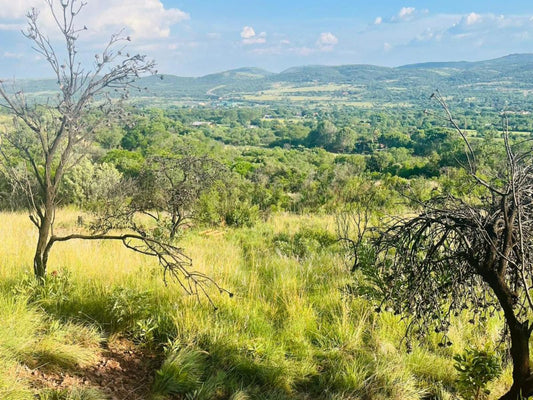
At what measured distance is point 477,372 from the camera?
261cm

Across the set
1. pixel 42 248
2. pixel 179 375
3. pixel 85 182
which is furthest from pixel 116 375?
pixel 85 182

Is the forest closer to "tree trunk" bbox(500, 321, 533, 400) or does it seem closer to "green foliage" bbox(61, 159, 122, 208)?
"tree trunk" bbox(500, 321, 533, 400)

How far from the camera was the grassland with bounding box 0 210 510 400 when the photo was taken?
2691 mm

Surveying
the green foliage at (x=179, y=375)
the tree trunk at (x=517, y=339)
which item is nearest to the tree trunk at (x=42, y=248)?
the green foliage at (x=179, y=375)

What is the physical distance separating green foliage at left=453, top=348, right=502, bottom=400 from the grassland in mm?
186

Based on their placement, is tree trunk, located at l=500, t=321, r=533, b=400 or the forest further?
the forest

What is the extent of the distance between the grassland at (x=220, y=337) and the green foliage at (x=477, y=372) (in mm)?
186

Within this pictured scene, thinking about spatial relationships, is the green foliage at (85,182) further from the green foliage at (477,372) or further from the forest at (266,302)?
the green foliage at (477,372)

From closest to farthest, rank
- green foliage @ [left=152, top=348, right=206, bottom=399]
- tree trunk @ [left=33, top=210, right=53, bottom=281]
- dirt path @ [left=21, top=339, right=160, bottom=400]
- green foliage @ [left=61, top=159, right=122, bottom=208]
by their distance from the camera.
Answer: dirt path @ [left=21, top=339, right=160, bottom=400] → green foliage @ [left=152, top=348, right=206, bottom=399] → tree trunk @ [left=33, top=210, right=53, bottom=281] → green foliage @ [left=61, top=159, right=122, bottom=208]

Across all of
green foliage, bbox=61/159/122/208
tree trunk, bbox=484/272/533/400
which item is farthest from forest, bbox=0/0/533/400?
green foliage, bbox=61/159/122/208

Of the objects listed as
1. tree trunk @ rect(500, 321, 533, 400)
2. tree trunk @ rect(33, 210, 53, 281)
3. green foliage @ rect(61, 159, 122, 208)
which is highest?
tree trunk @ rect(33, 210, 53, 281)

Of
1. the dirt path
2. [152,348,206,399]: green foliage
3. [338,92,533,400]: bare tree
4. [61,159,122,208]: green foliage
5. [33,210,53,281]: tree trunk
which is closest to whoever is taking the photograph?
[338,92,533,400]: bare tree

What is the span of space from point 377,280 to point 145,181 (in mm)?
8927

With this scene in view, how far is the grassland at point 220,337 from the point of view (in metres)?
2.69
